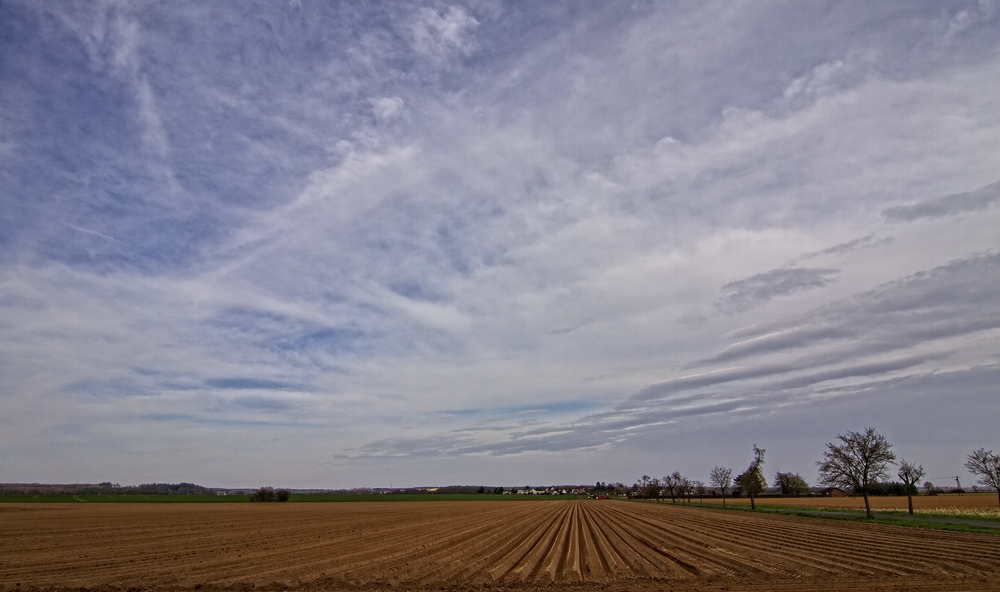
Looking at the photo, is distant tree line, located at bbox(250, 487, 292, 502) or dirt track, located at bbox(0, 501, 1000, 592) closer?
dirt track, located at bbox(0, 501, 1000, 592)

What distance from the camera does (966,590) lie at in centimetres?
1417

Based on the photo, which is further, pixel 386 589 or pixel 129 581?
pixel 129 581

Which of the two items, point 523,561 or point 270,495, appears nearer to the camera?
point 523,561

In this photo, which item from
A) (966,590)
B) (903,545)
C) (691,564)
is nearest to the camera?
(966,590)

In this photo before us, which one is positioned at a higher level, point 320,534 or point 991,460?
point 991,460

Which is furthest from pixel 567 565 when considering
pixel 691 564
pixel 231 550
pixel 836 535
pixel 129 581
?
pixel 836 535

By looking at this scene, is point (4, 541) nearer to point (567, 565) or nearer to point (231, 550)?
point (231, 550)

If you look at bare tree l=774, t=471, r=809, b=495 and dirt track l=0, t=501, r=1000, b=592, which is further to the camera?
bare tree l=774, t=471, r=809, b=495

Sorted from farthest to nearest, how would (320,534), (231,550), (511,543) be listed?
(320,534) → (511,543) → (231,550)

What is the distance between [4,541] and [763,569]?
36.4 meters

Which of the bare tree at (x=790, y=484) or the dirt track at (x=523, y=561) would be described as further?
the bare tree at (x=790, y=484)

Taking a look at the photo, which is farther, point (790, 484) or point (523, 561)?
point (790, 484)

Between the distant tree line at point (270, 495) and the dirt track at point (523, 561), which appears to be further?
the distant tree line at point (270, 495)

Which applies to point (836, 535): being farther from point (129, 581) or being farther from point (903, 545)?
point (129, 581)
